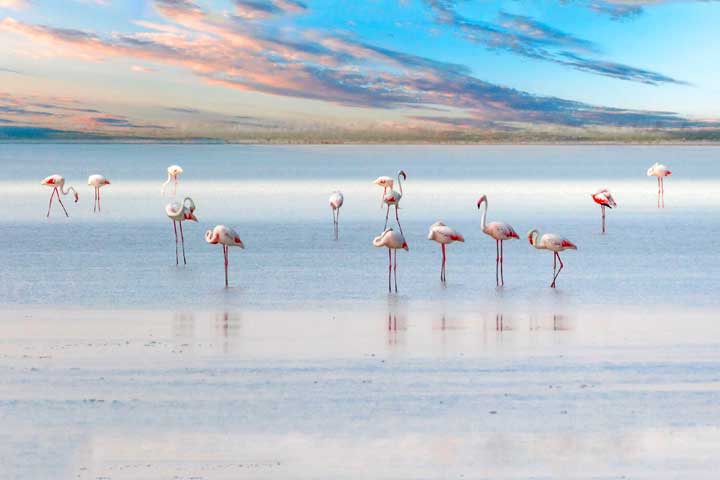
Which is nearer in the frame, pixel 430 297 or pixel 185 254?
pixel 430 297

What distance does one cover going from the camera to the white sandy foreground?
200 inches

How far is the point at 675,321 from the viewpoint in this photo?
28.9ft

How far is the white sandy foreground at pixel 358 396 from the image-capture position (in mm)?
5082

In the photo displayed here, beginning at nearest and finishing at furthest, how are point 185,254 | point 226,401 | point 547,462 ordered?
point 547,462
point 226,401
point 185,254

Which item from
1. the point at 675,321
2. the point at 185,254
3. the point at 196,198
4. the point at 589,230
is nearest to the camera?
the point at 675,321

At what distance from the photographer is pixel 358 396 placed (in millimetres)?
6281

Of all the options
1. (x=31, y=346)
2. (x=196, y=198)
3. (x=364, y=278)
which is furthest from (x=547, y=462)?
(x=196, y=198)

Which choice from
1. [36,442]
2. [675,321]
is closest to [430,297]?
[675,321]

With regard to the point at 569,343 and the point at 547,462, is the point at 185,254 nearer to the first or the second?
the point at 569,343


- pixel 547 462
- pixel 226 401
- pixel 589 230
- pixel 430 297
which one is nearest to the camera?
pixel 547 462

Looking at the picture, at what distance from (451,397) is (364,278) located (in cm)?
547

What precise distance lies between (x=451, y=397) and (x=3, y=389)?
2526mm

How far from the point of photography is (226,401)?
6.15 m

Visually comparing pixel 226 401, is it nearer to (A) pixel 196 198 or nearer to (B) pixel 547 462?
(B) pixel 547 462
